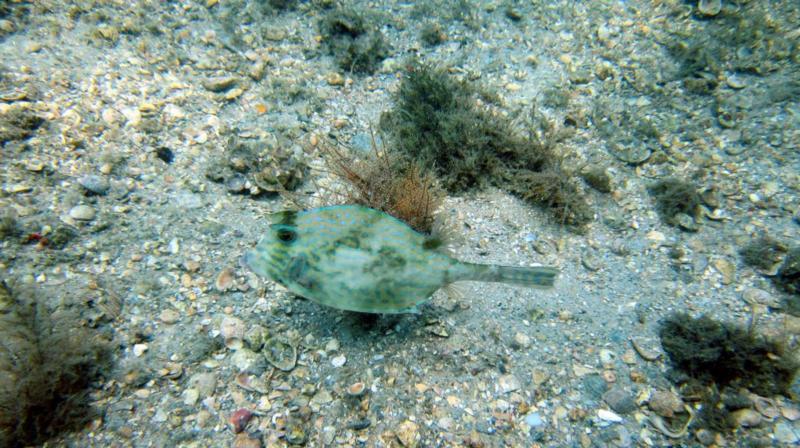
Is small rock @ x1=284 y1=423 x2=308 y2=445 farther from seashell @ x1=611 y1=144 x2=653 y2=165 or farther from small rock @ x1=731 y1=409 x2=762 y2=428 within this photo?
seashell @ x1=611 y1=144 x2=653 y2=165

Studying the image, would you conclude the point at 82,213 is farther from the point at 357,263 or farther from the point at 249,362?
the point at 357,263

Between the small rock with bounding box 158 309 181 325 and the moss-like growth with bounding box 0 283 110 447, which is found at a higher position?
the small rock with bounding box 158 309 181 325

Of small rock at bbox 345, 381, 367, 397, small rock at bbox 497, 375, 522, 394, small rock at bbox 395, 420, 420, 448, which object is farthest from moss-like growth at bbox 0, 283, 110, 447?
small rock at bbox 497, 375, 522, 394

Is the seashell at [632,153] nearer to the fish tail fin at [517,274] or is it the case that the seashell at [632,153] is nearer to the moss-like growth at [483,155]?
the moss-like growth at [483,155]

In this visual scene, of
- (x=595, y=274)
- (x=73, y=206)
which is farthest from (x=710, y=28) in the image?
(x=73, y=206)

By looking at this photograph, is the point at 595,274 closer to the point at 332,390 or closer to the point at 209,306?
the point at 332,390
